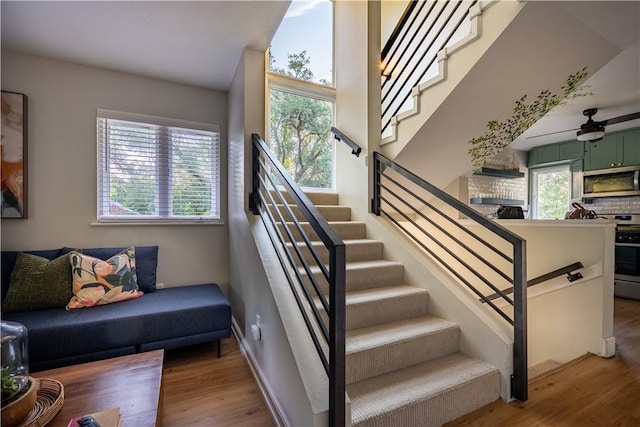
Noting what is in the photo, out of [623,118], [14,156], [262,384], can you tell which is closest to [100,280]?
[14,156]

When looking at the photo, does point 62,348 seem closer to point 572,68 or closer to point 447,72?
point 447,72

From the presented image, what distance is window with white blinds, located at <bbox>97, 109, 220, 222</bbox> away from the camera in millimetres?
2811

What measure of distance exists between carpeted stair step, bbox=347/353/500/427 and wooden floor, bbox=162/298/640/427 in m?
0.09

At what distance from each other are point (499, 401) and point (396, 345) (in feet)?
2.28

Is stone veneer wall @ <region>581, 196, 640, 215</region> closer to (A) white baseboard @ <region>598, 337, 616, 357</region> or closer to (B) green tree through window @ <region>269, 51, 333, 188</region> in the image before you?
(A) white baseboard @ <region>598, 337, 616, 357</region>

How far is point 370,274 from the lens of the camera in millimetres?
2297

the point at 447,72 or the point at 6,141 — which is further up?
the point at 447,72

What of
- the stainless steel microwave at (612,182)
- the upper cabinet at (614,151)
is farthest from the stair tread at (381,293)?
the upper cabinet at (614,151)

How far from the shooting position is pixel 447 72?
2432mm

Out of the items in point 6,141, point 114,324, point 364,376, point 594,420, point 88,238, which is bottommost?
point 594,420

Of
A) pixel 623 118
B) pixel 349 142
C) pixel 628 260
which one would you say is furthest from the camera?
pixel 628 260

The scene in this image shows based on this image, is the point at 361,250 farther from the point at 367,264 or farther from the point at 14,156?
the point at 14,156

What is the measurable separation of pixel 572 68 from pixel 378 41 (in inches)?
65.9

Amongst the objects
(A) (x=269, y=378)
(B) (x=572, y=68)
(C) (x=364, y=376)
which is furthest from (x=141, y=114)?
(B) (x=572, y=68)
